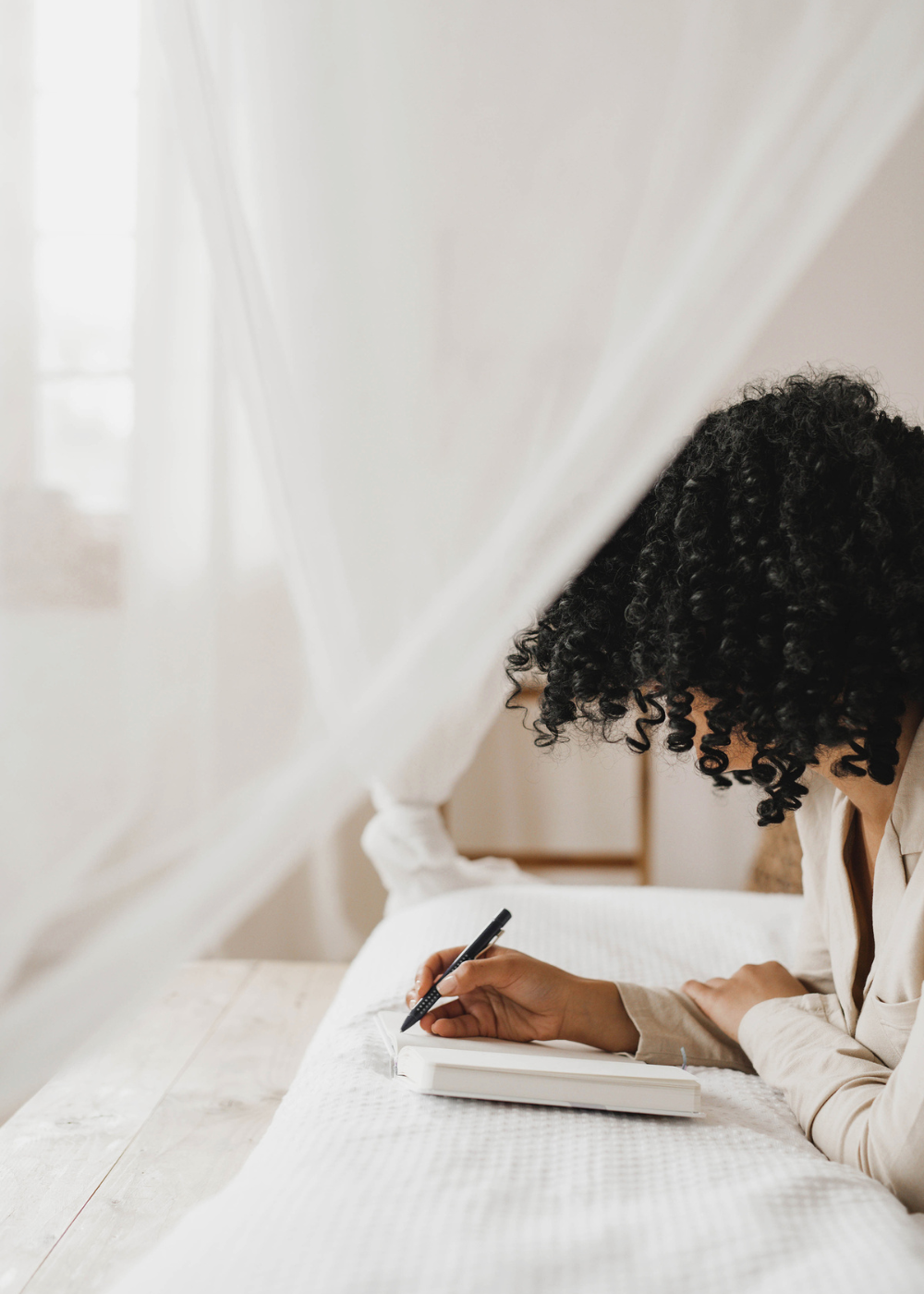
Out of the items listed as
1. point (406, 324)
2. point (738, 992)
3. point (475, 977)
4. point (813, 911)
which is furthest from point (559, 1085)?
point (406, 324)

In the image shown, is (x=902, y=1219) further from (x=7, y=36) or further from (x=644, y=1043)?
(x=7, y=36)

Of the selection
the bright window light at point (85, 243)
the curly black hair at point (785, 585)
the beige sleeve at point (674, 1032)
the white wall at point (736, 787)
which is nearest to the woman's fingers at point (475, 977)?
the beige sleeve at point (674, 1032)

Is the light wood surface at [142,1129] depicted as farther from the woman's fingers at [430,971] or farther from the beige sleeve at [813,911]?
the beige sleeve at [813,911]

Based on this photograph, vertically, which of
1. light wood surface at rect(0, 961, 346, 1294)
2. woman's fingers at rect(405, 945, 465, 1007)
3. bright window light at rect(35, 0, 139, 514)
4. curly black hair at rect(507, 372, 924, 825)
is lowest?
light wood surface at rect(0, 961, 346, 1294)

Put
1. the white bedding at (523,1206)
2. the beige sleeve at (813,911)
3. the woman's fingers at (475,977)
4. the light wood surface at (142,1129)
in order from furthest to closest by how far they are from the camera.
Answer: the beige sleeve at (813,911) → the woman's fingers at (475,977) → the light wood surface at (142,1129) → the white bedding at (523,1206)

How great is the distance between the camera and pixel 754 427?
2.74ft

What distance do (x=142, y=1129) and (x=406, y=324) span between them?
3.03ft

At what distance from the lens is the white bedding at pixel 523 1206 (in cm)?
58

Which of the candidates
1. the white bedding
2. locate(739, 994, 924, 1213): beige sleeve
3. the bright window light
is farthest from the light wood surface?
the bright window light

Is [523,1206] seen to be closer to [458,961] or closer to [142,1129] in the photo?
[458,961]

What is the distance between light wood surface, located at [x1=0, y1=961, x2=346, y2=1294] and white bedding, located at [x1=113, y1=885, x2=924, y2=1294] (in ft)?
0.47

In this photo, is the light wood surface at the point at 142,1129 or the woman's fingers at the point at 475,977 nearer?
the light wood surface at the point at 142,1129

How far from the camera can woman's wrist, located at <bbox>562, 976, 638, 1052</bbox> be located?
0.99 meters

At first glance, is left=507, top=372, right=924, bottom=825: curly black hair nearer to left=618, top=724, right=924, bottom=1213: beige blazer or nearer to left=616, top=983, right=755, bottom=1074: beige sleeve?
left=618, top=724, right=924, bottom=1213: beige blazer
